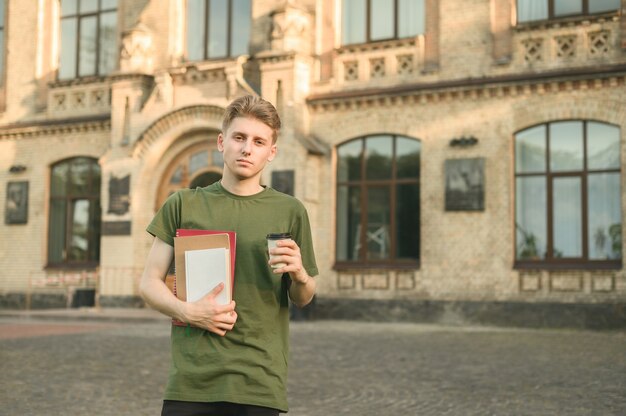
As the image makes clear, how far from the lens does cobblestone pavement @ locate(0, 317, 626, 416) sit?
7.81 metres

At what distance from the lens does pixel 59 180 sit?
23484 mm

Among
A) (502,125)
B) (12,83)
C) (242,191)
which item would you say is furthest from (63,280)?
(242,191)

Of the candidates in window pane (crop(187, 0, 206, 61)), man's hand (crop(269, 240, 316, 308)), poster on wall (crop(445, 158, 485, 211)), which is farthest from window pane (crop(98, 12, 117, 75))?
man's hand (crop(269, 240, 316, 308))

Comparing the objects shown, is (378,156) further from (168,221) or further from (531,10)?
(168,221)

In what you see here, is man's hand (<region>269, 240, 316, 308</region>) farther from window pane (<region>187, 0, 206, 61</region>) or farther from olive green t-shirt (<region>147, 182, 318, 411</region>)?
window pane (<region>187, 0, 206, 61</region>)

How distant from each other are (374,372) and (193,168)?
12.2 metres

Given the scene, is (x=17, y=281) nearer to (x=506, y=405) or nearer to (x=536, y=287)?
(x=536, y=287)

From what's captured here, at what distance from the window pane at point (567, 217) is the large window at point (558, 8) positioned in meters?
3.44

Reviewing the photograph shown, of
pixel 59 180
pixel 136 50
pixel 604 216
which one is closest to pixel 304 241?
pixel 604 216

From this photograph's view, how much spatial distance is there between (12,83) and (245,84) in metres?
8.49

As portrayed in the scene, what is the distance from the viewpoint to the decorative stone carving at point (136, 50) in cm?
2108

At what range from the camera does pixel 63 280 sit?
22.5 metres

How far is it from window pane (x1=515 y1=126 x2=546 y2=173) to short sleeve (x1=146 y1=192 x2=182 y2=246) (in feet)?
49.8

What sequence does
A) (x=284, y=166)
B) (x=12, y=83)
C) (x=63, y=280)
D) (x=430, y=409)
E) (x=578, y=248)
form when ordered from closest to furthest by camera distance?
(x=430, y=409) → (x=578, y=248) → (x=284, y=166) → (x=63, y=280) → (x=12, y=83)
